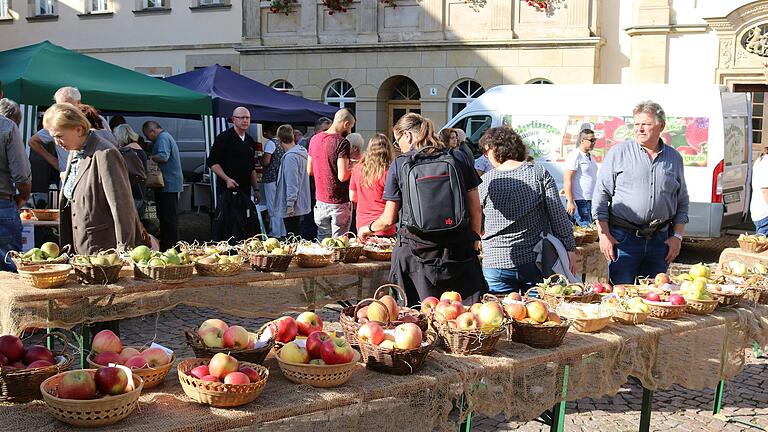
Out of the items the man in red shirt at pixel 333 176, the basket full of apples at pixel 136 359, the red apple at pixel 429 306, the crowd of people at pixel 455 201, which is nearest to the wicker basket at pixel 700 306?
the crowd of people at pixel 455 201

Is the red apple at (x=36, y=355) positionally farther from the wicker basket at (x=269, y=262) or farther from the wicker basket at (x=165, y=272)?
the wicker basket at (x=269, y=262)

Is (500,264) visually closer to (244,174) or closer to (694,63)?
(244,174)

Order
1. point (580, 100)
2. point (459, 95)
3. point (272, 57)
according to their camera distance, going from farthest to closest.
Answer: point (272, 57) < point (459, 95) < point (580, 100)

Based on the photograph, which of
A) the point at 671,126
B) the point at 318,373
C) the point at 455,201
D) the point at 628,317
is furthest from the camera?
the point at 671,126

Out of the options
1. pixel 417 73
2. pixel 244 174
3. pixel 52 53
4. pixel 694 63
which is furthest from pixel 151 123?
pixel 694 63

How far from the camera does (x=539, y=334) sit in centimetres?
339

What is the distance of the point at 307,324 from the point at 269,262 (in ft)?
7.14

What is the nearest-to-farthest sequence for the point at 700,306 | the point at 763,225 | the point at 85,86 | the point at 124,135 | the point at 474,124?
the point at 700,306 < the point at 763,225 < the point at 124,135 < the point at 85,86 < the point at 474,124

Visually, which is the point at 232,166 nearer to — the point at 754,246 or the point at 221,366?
the point at 754,246

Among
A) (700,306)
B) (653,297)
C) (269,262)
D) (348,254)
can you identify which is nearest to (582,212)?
(348,254)

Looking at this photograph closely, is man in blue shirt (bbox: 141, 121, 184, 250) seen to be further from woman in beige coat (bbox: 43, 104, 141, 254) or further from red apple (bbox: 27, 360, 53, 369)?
red apple (bbox: 27, 360, 53, 369)

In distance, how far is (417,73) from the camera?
1912cm

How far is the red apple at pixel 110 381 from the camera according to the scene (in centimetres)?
240

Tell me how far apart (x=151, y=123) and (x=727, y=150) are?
292 inches
